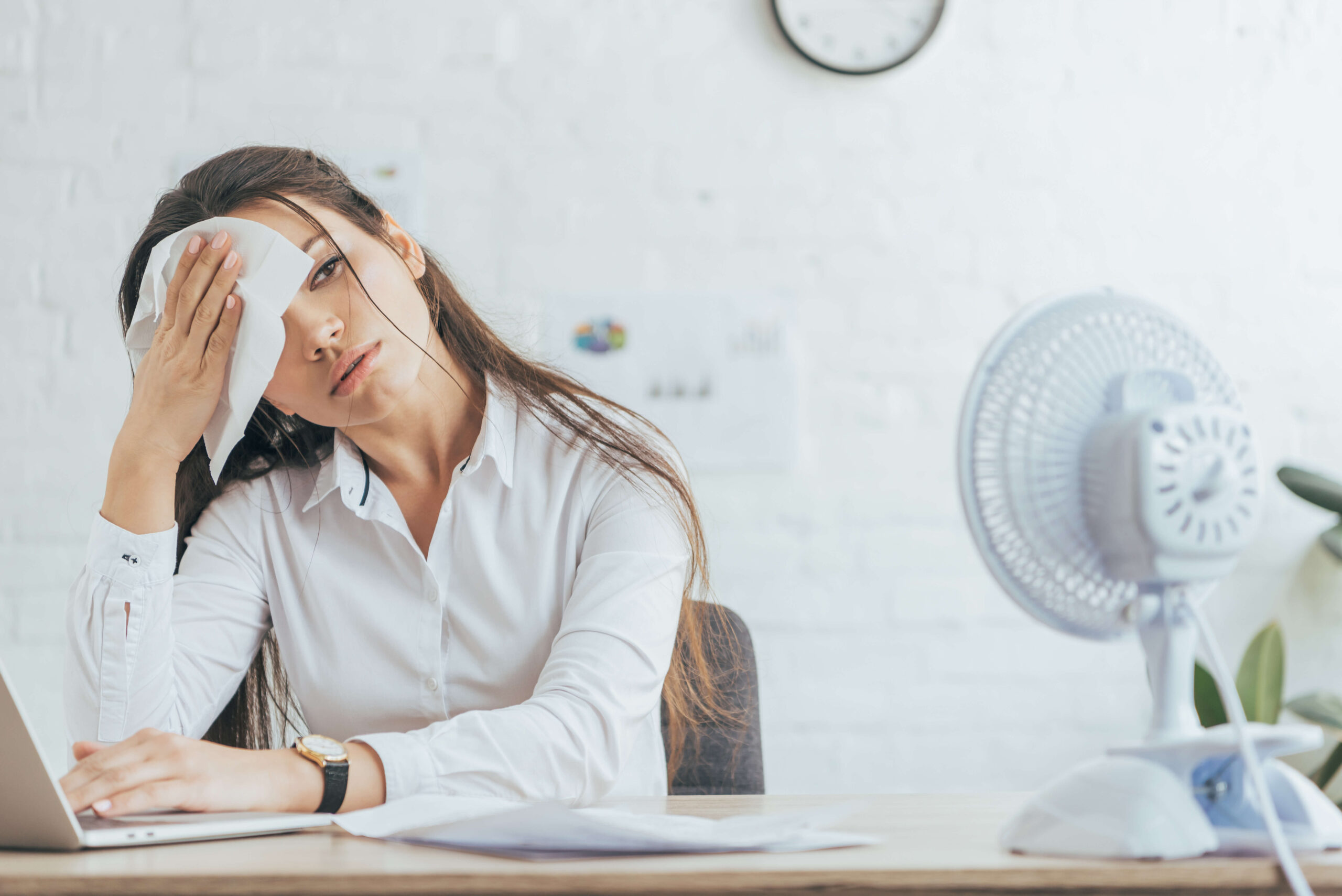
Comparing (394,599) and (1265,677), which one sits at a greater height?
(394,599)

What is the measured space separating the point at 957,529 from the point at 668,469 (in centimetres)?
91

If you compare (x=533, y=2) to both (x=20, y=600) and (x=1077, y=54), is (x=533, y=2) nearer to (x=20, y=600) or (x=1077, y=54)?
(x=1077, y=54)

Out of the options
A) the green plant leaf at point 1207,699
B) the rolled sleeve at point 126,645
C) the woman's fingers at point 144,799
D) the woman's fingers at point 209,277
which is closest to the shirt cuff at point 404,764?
the woman's fingers at point 144,799

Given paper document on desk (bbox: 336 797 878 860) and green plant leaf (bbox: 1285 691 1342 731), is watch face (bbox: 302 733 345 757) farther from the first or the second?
green plant leaf (bbox: 1285 691 1342 731)

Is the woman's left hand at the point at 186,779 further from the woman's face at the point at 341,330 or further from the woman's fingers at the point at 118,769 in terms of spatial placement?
the woman's face at the point at 341,330

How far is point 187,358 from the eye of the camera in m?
1.02

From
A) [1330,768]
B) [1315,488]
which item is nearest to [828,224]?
[1315,488]

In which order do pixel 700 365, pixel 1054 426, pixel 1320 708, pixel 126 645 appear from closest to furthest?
pixel 1054 426 → pixel 126 645 → pixel 1320 708 → pixel 700 365

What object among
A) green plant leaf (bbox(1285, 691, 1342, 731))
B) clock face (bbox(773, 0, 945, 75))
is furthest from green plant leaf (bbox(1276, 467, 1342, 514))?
clock face (bbox(773, 0, 945, 75))

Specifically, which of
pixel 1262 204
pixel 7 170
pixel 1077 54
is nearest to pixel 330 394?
pixel 7 170

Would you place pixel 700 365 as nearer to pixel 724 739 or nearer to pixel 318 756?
pixel 724 739

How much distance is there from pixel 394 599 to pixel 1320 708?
1421mm

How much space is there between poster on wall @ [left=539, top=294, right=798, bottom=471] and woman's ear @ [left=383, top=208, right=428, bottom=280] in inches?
27.1

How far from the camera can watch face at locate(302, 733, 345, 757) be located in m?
0.74
